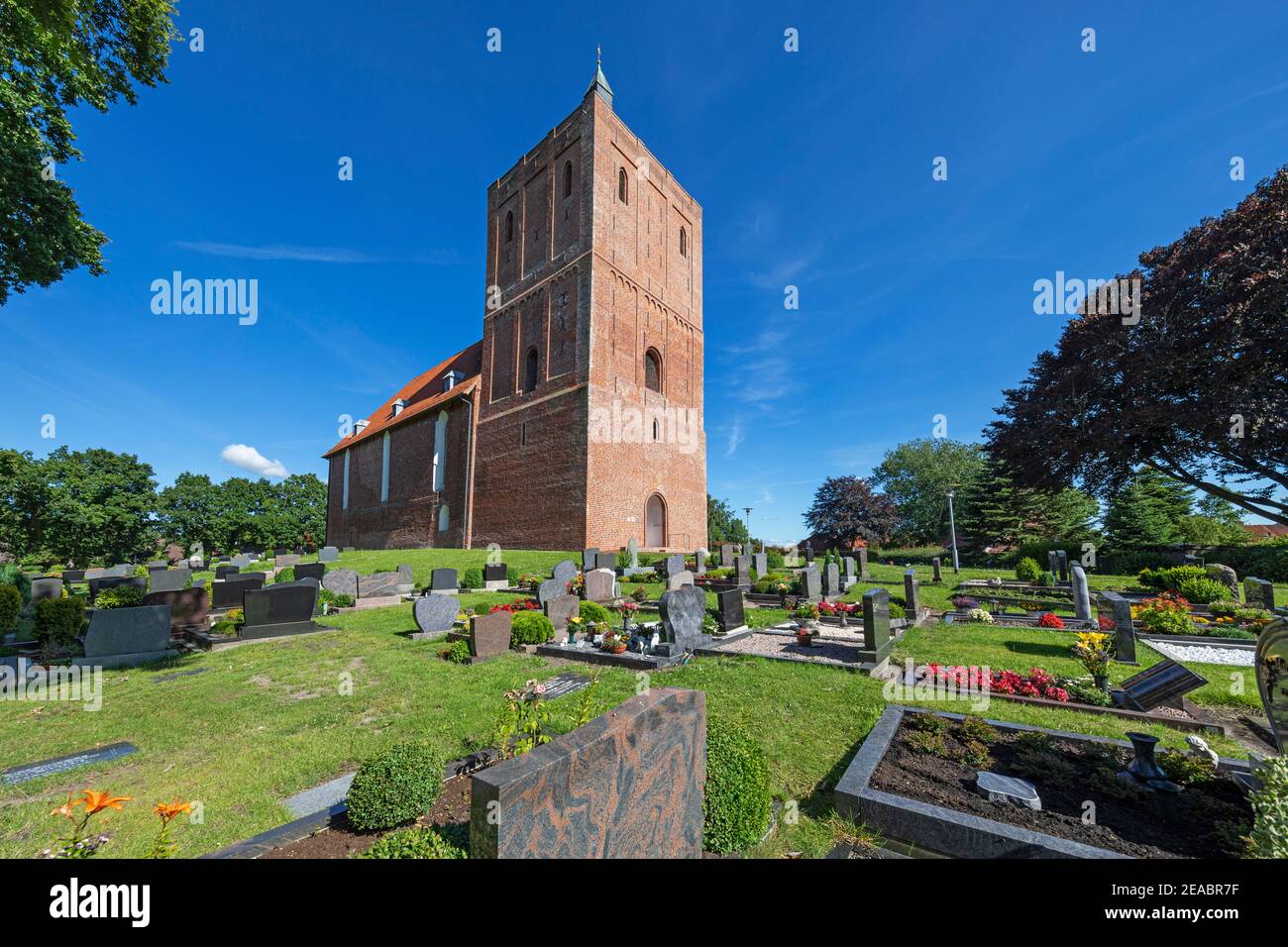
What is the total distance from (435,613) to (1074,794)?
985cm

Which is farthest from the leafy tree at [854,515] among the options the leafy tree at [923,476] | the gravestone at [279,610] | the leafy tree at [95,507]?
the leafy tree at [95,507]

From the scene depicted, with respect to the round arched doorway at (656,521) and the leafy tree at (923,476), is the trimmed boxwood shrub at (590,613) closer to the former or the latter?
the round arched doorway at (656,521)

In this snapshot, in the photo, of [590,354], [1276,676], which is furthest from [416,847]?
[590,354]

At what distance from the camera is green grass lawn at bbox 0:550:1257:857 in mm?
3418

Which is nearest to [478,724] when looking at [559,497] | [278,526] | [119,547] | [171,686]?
[171,686]

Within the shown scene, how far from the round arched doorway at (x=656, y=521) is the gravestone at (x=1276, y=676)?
22.0 metres

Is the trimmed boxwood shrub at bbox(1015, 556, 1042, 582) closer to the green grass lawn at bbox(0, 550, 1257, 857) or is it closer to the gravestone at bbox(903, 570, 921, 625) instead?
the gravestone at bbox(903, 570, 921, 625)

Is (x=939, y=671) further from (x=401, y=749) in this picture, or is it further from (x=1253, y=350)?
(x=1253, y=350)

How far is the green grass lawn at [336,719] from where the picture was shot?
11.2ft

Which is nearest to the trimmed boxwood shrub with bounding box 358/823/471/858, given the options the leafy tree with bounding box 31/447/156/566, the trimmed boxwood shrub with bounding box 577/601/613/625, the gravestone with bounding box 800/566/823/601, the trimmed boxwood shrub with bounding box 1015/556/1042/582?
the trimmed boxwood shrub with bounding box 577/601/613/625

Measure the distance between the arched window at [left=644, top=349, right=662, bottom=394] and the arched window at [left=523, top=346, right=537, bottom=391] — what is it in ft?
19.2

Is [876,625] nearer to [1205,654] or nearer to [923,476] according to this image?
[1205,654]

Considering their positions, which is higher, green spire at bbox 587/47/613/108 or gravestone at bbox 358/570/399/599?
green spire at bbox 587/47/613/108

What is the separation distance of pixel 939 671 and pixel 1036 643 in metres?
3.30
